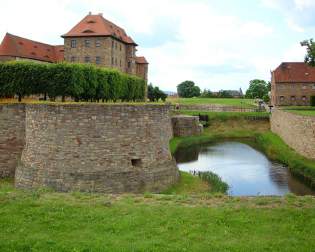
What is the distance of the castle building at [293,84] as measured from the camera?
57.5 metres

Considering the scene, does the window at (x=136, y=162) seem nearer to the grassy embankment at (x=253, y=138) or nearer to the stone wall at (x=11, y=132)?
the stone wall at (x=11, y=132)

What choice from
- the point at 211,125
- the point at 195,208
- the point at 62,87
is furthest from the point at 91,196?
the point at 211,125

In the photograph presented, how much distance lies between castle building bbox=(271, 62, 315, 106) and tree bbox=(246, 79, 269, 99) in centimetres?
4104

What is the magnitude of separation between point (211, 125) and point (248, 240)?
132 ft

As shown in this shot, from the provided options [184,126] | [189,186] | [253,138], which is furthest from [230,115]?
[189,186]

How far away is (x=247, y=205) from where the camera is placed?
1116 centimetres

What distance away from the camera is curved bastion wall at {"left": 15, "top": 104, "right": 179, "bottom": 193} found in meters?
17.3

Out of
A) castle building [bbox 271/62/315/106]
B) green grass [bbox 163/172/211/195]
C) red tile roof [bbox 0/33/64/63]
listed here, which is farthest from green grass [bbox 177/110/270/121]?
green grass [bbox 163/172/211/195]

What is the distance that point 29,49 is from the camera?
52188mm

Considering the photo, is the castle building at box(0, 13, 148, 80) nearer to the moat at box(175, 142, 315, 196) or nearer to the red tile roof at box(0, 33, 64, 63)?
the red tile roof at box(0, 33, 64, 63)

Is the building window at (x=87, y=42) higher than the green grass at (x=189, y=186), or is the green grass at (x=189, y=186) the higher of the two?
the building window at (x=87, y=42)

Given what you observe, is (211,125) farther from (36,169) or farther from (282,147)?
(36,169)

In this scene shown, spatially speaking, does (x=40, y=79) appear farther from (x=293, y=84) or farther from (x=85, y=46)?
(x=293, y=84)

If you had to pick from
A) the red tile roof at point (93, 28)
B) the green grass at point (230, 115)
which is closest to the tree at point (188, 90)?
the red tile roof at point (93, 28)
